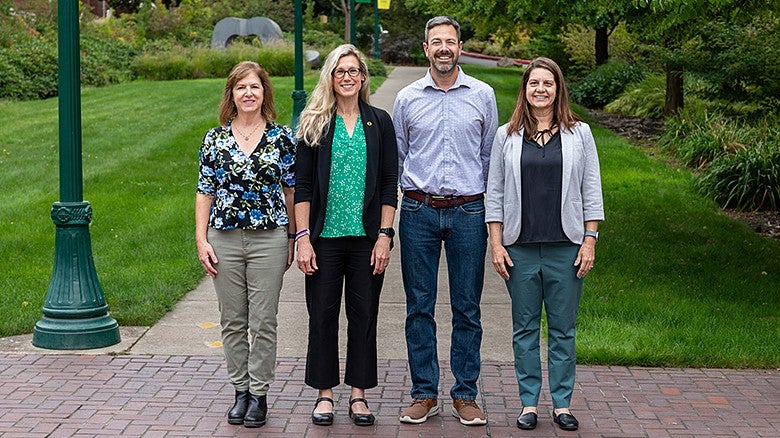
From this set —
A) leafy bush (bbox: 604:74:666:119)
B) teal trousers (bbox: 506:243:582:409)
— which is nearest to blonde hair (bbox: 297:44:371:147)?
teal trousers (bbox: 506:243:582:409)

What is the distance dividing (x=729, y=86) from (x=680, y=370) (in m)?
7.60

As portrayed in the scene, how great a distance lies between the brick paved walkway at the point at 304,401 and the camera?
18.4ft

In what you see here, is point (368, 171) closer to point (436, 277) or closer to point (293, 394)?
point (436, 277)

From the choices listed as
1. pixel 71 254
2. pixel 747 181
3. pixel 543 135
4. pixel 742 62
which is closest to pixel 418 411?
pixel 543 135

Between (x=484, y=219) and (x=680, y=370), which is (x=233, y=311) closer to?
(x=484, y=219)

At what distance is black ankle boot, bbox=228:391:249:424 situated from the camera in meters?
5.68

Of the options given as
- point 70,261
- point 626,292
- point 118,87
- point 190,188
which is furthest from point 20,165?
point 118,87

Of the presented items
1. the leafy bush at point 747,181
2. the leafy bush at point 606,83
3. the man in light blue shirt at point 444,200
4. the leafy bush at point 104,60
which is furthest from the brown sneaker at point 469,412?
the leafy bush at point 104,60

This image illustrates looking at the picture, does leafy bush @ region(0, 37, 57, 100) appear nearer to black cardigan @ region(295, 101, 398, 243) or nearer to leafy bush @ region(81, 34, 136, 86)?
leafy bush @ region(81, 34, 136, 86)

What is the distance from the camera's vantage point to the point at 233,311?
5.64 metres

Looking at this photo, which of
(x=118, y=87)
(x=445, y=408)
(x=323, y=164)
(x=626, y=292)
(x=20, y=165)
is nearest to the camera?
(x=323, y=164)

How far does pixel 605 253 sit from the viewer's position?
1014 centimetres

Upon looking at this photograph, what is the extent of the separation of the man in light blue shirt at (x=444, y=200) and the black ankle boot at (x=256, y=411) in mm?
710

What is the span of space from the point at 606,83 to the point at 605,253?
17769 mm
